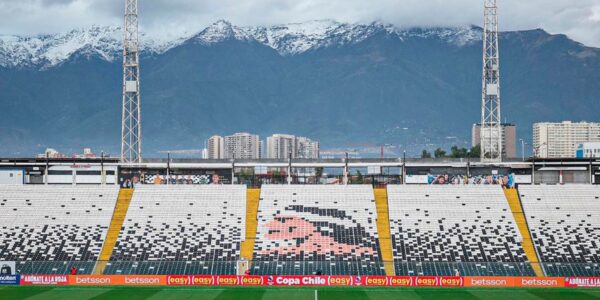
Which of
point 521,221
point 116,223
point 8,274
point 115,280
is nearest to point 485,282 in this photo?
point 521,221

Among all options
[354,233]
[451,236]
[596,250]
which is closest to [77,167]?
[354,233]

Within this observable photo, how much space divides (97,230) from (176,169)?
25721mm

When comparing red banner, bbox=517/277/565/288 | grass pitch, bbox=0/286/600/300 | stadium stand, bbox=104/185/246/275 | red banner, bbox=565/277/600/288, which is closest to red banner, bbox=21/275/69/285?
grass pitch, bbox=0/286/600/300

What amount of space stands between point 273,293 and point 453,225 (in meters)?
26.2

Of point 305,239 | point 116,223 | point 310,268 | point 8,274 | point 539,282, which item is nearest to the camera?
point 539,282

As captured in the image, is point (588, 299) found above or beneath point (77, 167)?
beneath

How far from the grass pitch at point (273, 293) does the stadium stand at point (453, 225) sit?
27.4 feet

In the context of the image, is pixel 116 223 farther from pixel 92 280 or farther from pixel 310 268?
pixel 310 268

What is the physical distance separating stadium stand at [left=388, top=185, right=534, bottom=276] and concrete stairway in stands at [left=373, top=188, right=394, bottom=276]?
1.58 ft

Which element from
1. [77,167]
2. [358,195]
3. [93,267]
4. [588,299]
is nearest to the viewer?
[588,299]

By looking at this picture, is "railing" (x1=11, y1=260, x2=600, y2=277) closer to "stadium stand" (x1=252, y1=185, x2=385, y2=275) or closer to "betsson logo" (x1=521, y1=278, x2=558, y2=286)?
"betsson logo" (x1=521, y1=278, x2=558, y2=286)

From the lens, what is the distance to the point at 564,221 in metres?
80.4

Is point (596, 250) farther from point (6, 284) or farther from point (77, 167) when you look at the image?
point (77, 167)

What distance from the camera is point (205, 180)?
339 feet
